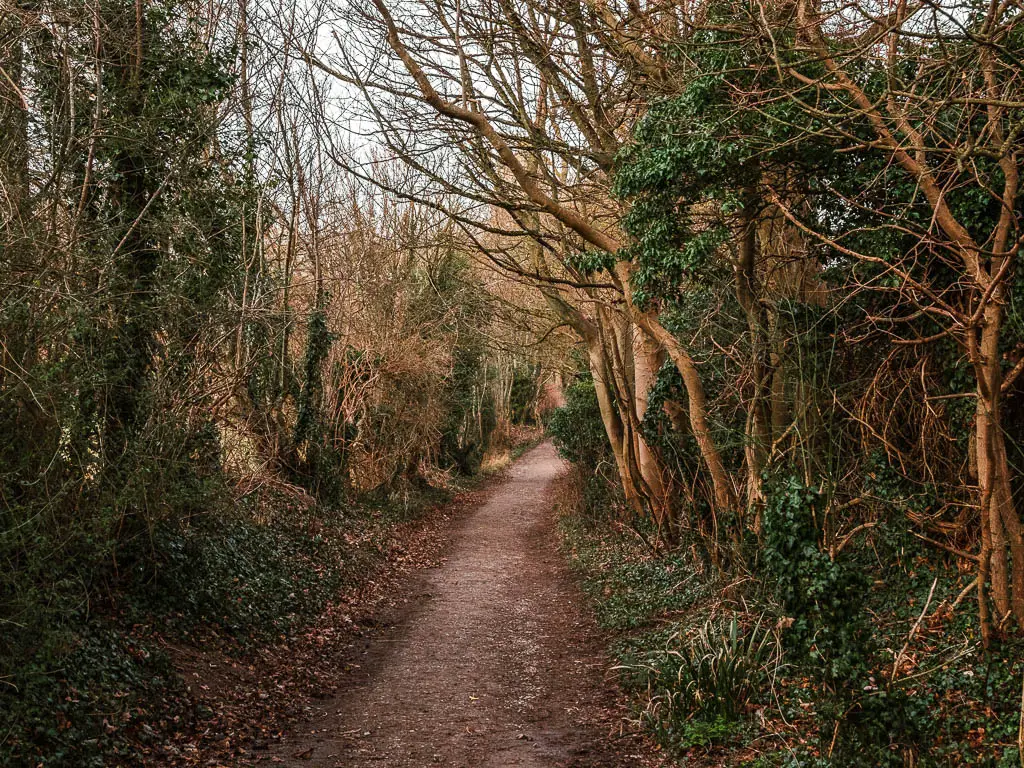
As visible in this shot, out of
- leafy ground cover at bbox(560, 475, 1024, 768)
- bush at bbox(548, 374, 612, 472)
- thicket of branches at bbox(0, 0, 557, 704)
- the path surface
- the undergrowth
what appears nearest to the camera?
the undergrowth

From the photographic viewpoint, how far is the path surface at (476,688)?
22.5 ft

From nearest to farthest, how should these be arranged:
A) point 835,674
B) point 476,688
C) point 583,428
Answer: point 835,674
point 476,688
point 583,428

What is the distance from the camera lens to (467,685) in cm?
876

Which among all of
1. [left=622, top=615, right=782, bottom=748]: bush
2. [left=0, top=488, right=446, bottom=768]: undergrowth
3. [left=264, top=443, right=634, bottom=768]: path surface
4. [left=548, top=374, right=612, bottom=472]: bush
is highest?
[left=548, top=374, right=612, bottom=472]: bush

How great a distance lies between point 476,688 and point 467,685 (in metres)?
0.13

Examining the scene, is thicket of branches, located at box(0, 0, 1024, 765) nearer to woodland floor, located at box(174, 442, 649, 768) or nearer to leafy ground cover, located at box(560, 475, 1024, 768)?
leafy ground cover, located at box(560, 475, 1024, 768)

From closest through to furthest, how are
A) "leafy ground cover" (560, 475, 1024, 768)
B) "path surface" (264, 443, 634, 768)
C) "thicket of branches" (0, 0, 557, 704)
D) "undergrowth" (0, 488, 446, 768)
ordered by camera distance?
"undergrowth" (0, 488, 446, 768) → "leafy ground cover" (560, 475, 1024, 768) → "thicket of branches" (0, 0, 557, 704) → "path surface" (264, 443, 634, 768)

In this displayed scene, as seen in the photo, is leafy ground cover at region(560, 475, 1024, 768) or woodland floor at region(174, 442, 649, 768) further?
woodland floor at region(174, 442, 649, 768)

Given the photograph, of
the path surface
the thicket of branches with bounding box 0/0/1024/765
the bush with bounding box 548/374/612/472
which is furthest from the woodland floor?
the bush with bounding box 548/374/612/472

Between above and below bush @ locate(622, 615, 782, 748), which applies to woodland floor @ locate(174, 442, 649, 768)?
below

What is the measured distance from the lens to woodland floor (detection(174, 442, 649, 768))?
686 cm

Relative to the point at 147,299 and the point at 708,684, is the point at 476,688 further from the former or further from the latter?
the point at 147,299

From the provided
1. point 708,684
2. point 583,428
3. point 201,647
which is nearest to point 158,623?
point 201,647

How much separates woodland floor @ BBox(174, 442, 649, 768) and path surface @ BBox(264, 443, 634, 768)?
0.01 m
